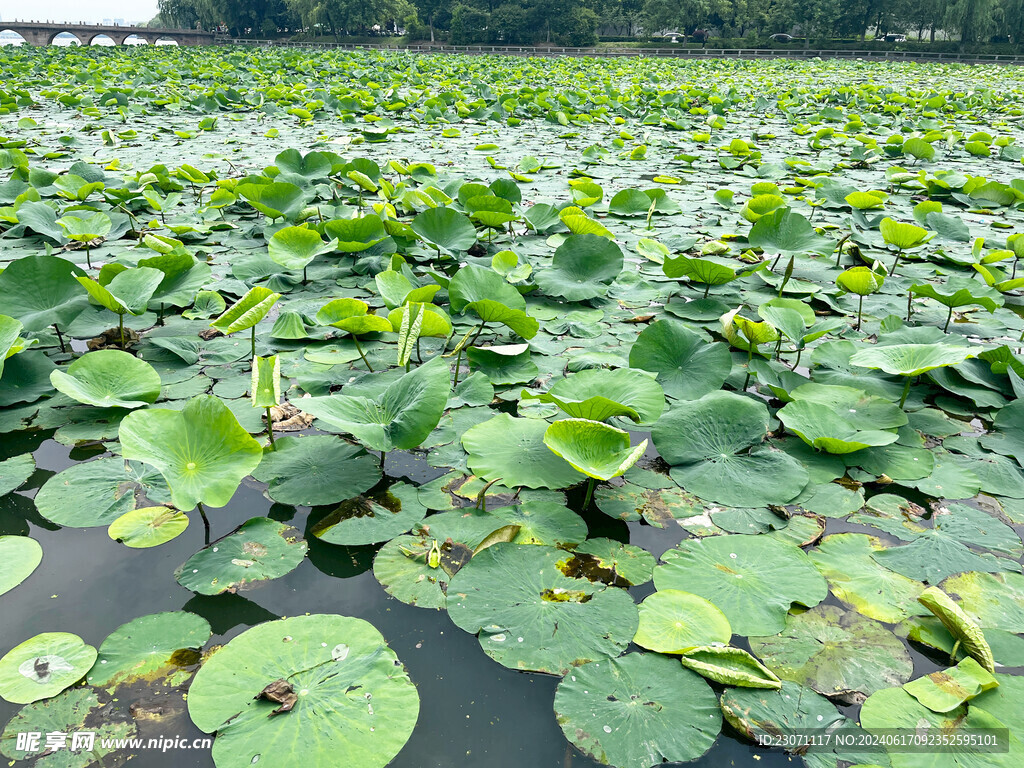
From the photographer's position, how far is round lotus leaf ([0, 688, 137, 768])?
0.93m

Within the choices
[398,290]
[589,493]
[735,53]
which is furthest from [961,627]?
[735,53]

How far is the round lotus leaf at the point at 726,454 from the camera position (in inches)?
60.8

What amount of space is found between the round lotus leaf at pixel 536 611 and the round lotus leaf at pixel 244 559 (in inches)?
14.8

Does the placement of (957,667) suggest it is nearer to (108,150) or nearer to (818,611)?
(818,611)

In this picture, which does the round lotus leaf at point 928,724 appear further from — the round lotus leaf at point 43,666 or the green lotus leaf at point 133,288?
the green lotus leaf at point 133,288

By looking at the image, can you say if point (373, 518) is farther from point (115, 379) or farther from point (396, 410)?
point (115, 379)

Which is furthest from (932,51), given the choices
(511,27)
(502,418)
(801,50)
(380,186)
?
(502,418)

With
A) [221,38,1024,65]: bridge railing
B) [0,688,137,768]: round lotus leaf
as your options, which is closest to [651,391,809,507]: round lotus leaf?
[0,688,137,768]: round lotus leaf

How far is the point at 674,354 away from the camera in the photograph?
2.04 m

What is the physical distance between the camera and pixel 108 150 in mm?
5730

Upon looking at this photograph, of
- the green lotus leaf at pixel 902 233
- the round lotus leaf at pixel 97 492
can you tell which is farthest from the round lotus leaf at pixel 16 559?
the green lotus leaf at pixel 902 233

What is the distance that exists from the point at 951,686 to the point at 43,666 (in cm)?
154

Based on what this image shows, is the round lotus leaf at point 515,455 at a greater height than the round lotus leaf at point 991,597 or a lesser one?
greater

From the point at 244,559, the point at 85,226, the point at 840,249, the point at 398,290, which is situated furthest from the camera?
the point at 840,249
